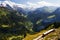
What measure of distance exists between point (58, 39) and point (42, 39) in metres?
8.27

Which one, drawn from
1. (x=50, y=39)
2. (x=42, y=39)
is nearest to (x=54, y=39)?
(x=50, y=39)

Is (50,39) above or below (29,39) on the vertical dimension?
above

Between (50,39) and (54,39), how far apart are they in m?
2.28

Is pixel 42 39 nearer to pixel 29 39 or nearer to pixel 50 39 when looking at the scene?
pixel 50 39

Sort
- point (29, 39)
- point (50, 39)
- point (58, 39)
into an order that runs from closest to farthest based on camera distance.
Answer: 1. point (58, 39)
2. point (50, 39)
3. point (29, 39)

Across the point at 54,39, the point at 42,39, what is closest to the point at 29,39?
the point at 42,39

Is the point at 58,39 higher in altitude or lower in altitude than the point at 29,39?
higher

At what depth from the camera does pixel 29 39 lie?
207 ft

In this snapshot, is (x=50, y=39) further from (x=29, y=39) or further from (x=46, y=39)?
(x=29, y=39)

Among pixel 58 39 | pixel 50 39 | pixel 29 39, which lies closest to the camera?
pixel 58 39

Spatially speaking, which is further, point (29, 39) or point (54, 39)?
point (29, 39)

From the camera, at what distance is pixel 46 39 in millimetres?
48812

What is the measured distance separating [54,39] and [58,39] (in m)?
2.62

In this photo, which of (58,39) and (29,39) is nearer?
(58,39)
